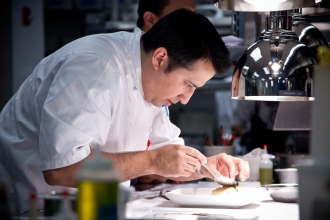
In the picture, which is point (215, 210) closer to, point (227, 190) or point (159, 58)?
point (227, 190)

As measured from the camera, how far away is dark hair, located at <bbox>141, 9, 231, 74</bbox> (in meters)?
2.29

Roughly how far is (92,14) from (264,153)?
4.06 meters

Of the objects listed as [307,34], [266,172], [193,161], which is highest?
[307,34]

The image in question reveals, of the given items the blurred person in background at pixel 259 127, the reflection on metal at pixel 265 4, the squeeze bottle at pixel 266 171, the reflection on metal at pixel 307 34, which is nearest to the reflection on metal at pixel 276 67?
the reflection on metal at pixel 265 4

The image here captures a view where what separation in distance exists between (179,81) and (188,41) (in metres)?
0.19

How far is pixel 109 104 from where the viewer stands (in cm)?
220

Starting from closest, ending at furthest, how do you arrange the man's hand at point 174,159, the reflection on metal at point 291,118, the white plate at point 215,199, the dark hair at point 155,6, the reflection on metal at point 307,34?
the man's hand at point 174,159 → the white plate at point 215,199 → the reflection on metal at point 307,34 → the dark hair at point 155,6 → the reflection on metal at point 291,118

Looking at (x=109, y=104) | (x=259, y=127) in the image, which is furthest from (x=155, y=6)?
(x=259, y=127)

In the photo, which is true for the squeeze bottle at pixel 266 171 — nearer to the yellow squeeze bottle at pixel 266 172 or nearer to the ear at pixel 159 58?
the yellow squeeze bottle at pixel 266 172

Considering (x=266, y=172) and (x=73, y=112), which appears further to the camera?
(x=266, y=172)

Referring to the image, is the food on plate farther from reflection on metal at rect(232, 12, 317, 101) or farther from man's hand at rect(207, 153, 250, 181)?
reflection on metal at rect(232, 12, 317, 101)

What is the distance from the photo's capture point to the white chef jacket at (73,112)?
6.72 ft

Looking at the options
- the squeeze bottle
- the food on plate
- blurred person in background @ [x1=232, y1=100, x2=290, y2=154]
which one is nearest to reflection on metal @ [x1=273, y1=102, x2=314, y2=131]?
blurred person in background @ [x1=232, y1=100, x2=290, y2=154]

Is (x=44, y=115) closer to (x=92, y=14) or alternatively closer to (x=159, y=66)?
(x=159, y=66)
